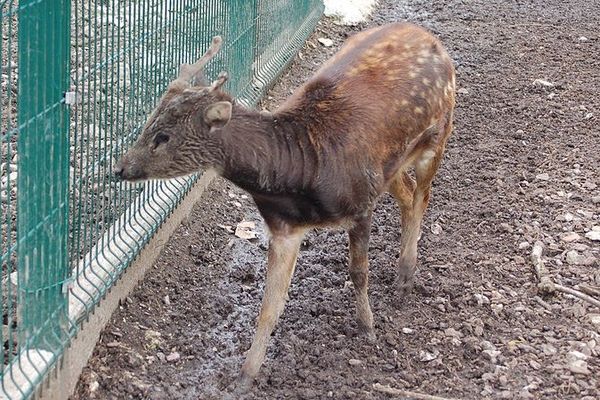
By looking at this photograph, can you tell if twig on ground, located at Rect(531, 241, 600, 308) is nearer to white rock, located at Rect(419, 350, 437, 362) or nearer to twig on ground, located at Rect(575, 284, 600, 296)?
twig on ground, located at Rect(575, 284, 600, 296)

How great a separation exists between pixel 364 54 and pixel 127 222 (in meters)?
1.68

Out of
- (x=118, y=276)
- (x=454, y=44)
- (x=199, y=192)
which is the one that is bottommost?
(x=454, y=44)

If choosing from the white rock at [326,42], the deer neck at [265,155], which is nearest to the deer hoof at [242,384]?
the deer neck at [265,155]

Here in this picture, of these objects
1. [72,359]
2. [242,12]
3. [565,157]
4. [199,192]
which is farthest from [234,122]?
[565,157]

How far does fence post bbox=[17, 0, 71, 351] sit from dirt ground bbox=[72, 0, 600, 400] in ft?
1.84

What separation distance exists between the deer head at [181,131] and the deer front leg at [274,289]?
0.66m

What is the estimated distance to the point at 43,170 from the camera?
379 centimetres

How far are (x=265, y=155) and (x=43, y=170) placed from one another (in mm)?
1171

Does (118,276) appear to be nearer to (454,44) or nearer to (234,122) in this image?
(234,122)

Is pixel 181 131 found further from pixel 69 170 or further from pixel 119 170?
pixel 69 170

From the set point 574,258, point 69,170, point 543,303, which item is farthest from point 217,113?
point 574,258

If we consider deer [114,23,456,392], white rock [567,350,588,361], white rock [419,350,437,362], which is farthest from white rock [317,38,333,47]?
white rock [567,350,588,361]

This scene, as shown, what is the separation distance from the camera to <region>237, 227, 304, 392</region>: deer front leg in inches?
185

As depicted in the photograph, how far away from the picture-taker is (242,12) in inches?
308
